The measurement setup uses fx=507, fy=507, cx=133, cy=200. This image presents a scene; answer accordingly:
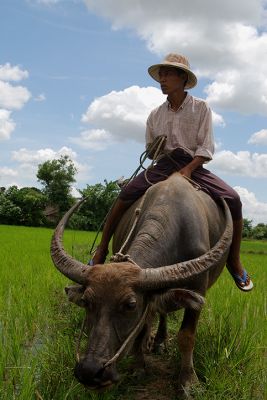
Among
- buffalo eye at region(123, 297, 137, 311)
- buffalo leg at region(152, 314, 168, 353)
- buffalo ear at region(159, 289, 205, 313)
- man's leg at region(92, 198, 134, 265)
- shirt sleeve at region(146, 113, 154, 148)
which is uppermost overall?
shirt sleeve at region(146, 113, 154, 148)

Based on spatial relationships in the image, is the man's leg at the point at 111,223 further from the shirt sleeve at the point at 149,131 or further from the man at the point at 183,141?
the shirt sleeve at the point at 149,131

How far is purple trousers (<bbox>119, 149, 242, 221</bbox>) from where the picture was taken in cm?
396

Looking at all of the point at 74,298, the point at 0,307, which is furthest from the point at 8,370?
the point at 0,307

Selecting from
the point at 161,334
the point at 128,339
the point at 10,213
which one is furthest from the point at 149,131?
the point at 10,213

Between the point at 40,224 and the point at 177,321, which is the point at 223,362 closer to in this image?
the point at 177,321

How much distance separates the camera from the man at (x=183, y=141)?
3.97 meters

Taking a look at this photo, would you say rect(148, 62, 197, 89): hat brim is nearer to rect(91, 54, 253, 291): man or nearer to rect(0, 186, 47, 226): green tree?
rect(91, 54, 253, 291): man

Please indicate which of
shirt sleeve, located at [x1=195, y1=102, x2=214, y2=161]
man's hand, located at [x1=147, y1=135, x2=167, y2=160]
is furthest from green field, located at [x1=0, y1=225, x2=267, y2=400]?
man's hand, located at [x1=147, y1=135, x2=167, y2=160]

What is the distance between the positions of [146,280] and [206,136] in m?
1.78

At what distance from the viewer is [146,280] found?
101 inches

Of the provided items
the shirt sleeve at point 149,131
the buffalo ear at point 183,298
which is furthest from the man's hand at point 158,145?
the buffalo ear at point 183,298

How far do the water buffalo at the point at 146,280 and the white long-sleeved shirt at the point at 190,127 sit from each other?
1.87 ft

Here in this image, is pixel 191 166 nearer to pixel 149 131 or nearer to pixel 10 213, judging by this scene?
pixel 149 131

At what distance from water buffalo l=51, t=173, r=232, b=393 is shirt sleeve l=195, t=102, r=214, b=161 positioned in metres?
0.48
